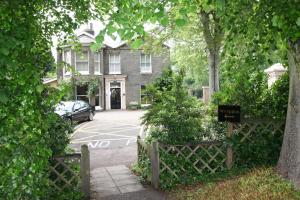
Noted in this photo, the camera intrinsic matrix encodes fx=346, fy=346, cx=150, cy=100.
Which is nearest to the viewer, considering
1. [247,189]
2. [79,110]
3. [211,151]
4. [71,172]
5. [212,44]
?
[247,189]

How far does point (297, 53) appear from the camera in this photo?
5.93 metres

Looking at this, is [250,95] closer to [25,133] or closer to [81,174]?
[81,174]

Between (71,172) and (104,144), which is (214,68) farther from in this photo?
(71,172)

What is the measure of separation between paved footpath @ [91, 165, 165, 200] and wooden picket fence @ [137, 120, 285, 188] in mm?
495

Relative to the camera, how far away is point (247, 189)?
6.25 metres

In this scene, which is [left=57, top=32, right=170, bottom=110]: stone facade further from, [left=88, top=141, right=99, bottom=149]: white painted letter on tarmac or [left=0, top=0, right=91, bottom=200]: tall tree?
[left=0, top=0, right=91, bottom=200]: tall tree

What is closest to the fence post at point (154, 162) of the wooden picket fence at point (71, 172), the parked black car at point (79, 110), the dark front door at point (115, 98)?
the wooden picket fence at point (71, 172)

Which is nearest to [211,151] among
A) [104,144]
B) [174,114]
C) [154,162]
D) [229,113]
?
[229,113]

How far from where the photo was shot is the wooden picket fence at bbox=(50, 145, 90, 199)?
23.1ft

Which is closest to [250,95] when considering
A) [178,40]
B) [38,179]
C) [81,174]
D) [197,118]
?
[197,118]

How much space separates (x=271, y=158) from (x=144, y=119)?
3.19 m

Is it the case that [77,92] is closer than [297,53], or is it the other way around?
[297,53]

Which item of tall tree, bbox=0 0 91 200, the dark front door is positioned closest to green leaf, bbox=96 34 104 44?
tall tree, bbox=0 0 91 200

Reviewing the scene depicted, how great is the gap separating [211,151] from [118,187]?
7.69ft
